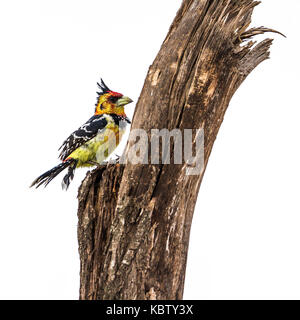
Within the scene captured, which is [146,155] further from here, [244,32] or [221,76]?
[244,32]

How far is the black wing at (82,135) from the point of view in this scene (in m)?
4.68

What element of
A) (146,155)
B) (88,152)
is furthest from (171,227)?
(88,152)

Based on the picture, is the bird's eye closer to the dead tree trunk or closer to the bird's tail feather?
the bird's tail feather

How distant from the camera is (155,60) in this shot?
3.65 metres

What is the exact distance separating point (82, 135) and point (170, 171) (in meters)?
1.50

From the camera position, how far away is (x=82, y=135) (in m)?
4.68

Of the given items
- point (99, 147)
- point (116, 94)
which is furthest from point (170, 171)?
point (116, 94)

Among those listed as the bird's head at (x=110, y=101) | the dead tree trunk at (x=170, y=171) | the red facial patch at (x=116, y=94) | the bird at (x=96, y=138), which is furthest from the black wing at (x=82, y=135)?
Answer: the dead tree trunk at (x=170, y=171)

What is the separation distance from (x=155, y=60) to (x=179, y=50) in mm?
215

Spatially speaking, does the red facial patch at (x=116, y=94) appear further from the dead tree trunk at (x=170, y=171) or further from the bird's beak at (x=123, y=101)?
the dead tree trunk at (x=170, y=171)

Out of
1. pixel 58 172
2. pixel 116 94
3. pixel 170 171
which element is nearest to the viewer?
pixel 170 171

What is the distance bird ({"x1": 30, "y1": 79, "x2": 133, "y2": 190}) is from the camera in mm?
4652

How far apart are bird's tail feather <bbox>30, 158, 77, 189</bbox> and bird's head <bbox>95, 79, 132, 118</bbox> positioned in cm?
67

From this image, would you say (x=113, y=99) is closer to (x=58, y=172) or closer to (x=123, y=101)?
(x=123, y=101)
